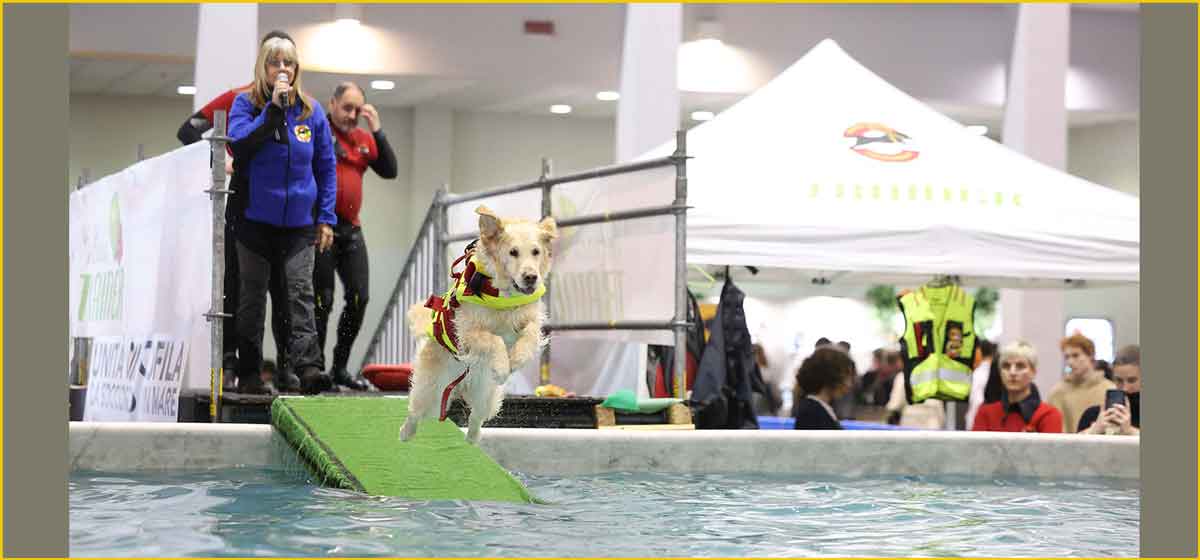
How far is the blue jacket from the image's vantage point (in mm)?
7461

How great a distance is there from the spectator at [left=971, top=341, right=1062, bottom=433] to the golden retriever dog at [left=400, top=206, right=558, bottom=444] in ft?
15.9

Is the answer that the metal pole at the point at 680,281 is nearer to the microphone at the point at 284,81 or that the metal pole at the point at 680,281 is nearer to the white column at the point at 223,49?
the microphone at the point at 284,81

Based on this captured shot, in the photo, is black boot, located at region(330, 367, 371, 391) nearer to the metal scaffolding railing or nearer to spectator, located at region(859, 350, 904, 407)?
the metal scaffolding railing

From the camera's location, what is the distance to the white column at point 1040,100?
1525 cm

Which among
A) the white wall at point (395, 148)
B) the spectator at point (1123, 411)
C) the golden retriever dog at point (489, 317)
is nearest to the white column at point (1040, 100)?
the spectator at point (1123, 411)

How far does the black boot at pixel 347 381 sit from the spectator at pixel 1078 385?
175 inches

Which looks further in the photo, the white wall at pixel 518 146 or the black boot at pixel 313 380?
the white wall at pixel 518 146

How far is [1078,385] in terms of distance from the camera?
9820mm

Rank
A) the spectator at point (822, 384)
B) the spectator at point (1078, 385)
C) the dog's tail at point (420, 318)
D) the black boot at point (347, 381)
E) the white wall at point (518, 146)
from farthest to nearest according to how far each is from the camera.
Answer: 1. the white wall at point (518, 146)
2. the spectator at point (1078, 385)
3. the black boot at point (347, 381)
4. the spectator at point (822, 384)
5. the dog's tail at point (420, 318)

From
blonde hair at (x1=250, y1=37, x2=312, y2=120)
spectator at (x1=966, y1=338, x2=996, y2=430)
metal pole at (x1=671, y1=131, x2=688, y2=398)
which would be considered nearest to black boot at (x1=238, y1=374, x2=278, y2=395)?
blonde hair at (x1=250, y1=37, x2=312, y2=120)

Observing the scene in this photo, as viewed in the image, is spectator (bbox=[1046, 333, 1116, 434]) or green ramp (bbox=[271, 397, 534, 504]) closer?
green ramp (bbox=[271, 397, 534, 504])

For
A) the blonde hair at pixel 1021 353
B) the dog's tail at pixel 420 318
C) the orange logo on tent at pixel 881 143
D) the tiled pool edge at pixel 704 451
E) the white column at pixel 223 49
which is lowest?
the tiled pool edge at pixel 704 451

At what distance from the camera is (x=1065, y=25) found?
1575 centimetres
